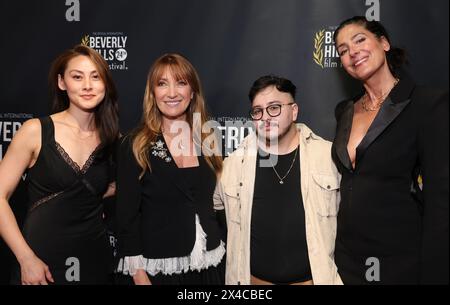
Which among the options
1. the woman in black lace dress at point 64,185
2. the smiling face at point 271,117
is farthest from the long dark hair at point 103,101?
the smiling face at point 271,117

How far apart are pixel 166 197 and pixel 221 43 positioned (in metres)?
1.08

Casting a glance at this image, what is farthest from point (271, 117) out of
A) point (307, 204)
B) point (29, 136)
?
point (29, 136)

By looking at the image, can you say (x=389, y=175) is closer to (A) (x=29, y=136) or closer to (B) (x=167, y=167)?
(B) (x=167, y=167)

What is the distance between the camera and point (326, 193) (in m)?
2.06

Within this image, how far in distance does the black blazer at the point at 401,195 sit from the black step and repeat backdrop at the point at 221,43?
714mm

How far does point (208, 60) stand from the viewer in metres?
2.70

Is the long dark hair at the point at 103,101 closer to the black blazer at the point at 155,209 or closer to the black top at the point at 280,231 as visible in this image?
the black blazer at the point at 155,209

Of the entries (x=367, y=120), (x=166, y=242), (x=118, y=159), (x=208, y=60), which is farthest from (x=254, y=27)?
(x=166, y=242)

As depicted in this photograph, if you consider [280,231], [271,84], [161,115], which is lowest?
[280,231]

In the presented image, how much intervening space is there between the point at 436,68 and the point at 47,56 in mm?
2286

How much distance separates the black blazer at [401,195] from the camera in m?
1.76
